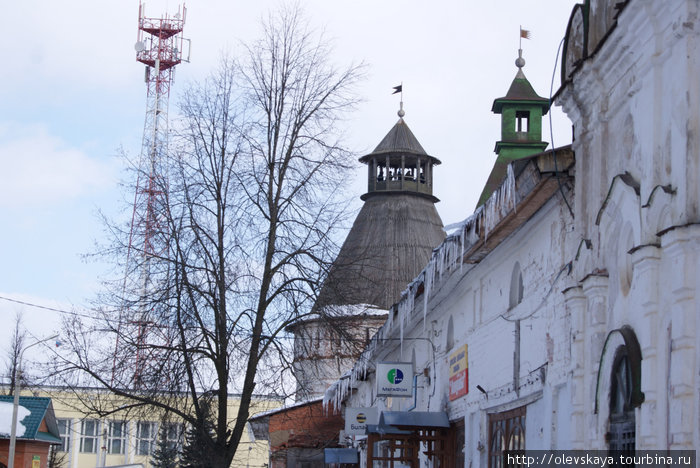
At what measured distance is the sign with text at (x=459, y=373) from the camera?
17.8 metres

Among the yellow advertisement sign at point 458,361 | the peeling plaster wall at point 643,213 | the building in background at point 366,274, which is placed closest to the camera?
the peeling plaster wall at point 643,213

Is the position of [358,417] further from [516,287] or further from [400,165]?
[400,165]

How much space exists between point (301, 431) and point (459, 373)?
2352 centimetres

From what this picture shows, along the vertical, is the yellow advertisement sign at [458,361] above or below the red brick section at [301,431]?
above

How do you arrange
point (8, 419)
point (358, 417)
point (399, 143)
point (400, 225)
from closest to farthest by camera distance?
point (358, 417) → point (8, 419) → point (400, 225) → point (399, 143)

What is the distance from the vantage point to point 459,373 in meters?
18.4

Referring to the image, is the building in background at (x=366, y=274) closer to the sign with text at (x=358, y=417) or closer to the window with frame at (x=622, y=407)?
the sign with text at (x=358, y=417)

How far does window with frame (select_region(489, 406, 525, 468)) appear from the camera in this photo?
45.6 ft

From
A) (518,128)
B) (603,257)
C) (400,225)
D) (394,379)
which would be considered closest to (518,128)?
(518,128)

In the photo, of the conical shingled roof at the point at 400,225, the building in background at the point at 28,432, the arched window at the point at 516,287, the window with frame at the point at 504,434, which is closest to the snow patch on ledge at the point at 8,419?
the building in background at the point at 28,432

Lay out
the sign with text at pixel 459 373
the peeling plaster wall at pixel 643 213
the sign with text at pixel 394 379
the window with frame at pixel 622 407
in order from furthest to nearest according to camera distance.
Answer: the sign with text at pixel 394 379 < the sign with text at pixel 459 373 < the window with frame at pixel 622 407 < the peeling plaster wall at pixel 643 213

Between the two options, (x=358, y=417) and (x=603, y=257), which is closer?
(x=603, y=257)

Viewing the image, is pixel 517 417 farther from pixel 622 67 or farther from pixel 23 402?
pixel 23 402

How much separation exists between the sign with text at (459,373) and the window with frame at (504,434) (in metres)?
1.80
